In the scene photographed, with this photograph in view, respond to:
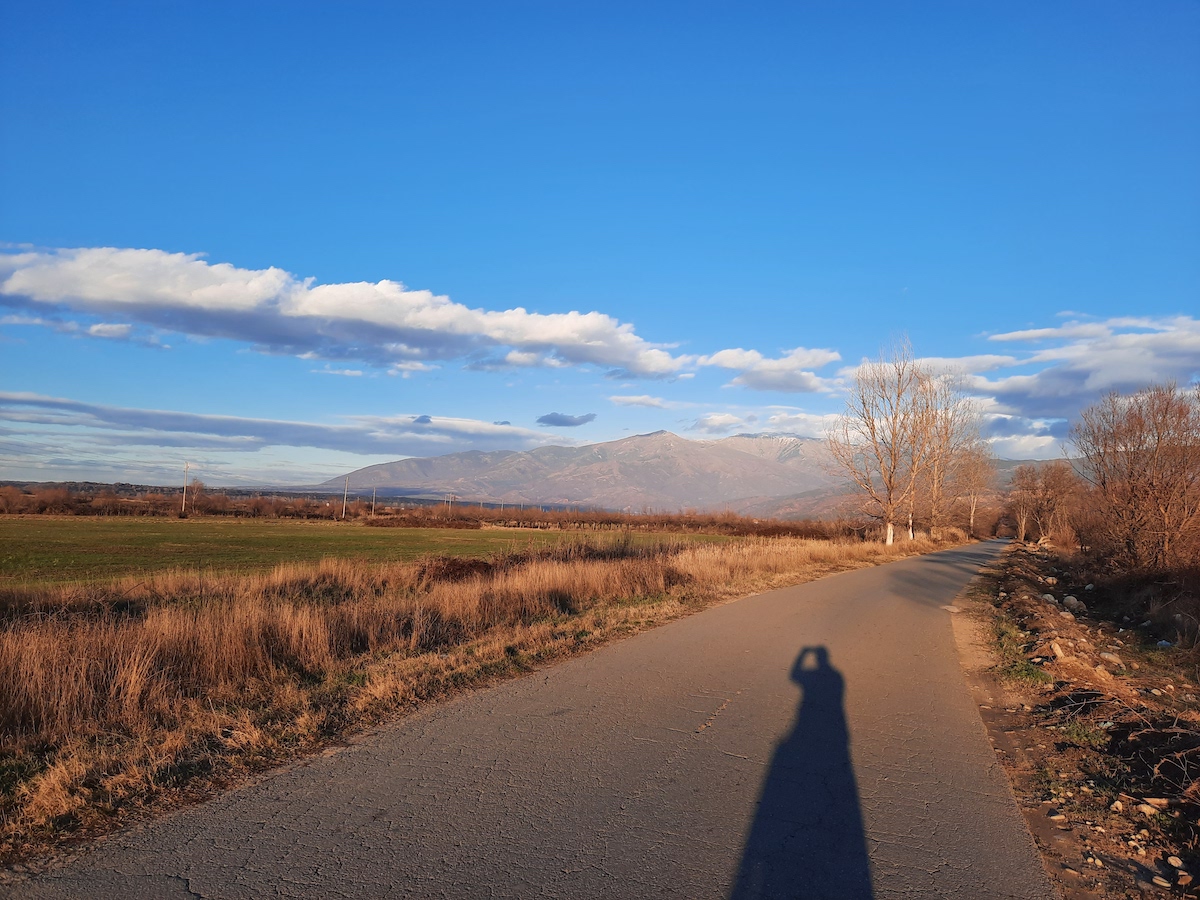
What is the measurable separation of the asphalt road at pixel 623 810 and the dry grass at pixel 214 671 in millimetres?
676

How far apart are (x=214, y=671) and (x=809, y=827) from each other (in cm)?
696

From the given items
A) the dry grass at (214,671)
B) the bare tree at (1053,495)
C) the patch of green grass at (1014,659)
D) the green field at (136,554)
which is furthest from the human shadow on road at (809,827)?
the bare tree at (1053,495)

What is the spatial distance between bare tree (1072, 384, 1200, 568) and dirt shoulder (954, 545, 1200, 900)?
9.91 meters

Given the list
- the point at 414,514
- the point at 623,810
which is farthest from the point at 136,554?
the point at 414,514

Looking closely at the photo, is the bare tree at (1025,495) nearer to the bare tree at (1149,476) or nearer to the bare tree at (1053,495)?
the bare tree at (1053,495)

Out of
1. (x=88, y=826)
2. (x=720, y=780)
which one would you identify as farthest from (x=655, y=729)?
(x=88, y=826)

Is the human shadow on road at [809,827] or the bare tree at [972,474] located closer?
the human shadow on road at [809,827]

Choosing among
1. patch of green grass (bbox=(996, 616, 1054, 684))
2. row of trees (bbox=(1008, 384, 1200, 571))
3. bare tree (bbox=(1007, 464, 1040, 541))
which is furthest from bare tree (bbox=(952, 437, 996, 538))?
patch of green grass (bbox=(996, 616, 1054, 684))

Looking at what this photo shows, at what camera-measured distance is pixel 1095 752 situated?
6445 mm

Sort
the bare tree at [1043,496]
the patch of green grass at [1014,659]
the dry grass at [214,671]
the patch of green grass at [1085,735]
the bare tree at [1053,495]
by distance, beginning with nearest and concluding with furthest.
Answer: the dry grass at [214,671]
the patch of green grass at [1085,735]
the patch of green grass at [1014,659]
the bare tree at [1053,495]
the bare tree at [1043,496]

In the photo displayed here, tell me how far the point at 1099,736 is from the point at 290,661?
9.08 m

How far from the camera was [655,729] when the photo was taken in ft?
Answer: 21.4

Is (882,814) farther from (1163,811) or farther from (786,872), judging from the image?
(1163,811)

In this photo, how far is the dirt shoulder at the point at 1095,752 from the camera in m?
4.31
